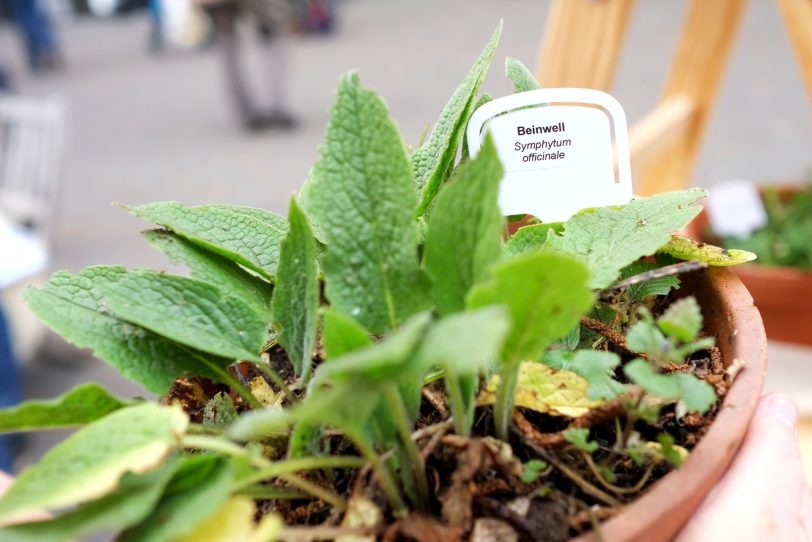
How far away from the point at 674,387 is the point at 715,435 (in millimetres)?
51

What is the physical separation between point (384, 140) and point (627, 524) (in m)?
0.24

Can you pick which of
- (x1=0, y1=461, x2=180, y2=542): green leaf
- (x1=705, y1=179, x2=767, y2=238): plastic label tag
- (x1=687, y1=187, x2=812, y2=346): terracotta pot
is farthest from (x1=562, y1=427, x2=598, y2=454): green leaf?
(x1=705, y1=179, x2=767, y2=238): plastic label tag

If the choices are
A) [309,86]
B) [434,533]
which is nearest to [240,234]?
[434,533]

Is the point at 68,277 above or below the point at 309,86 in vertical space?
above

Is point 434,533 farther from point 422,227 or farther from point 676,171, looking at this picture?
point 676,171

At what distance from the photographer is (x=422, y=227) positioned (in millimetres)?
524

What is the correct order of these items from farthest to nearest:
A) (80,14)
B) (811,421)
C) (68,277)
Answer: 1. (80,14)
2. (811,421)
3. (68,277)

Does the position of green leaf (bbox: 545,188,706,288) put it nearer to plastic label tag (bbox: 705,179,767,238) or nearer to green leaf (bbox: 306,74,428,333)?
green leaf (bbox: 306,74,428,333)

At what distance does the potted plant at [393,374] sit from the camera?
336 mm

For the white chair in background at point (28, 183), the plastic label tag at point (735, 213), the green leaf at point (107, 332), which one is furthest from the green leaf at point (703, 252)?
the white chair in background at point (28, 183)

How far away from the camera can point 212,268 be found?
0.50 m

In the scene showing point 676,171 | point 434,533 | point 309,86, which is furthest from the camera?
point 309,86

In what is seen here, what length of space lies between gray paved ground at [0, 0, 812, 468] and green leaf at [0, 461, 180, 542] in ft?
4.19

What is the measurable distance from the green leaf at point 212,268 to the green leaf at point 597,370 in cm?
20
